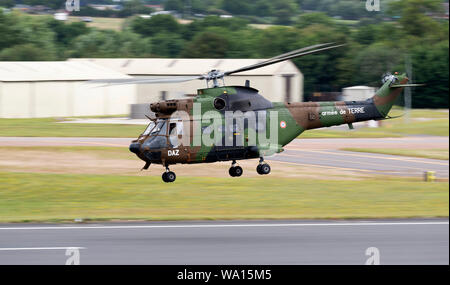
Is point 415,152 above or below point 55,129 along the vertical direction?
below

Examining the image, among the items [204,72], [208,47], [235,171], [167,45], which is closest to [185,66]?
[204,72]

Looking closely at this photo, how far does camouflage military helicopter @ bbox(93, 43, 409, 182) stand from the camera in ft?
77.9

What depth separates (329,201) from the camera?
3253 centimetres

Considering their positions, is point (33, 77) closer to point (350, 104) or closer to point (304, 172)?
point (304, 172)

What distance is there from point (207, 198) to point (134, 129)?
85.8 feet

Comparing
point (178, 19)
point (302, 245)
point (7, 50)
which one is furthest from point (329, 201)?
point (178, 19)

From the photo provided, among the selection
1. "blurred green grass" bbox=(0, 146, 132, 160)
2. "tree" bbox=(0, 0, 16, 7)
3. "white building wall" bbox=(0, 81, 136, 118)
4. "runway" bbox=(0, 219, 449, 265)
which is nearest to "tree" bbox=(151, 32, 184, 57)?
"tree" bbox=(0, 0, 16, 7)

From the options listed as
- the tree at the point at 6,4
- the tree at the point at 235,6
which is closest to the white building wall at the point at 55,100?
the tree at the point at 6,4

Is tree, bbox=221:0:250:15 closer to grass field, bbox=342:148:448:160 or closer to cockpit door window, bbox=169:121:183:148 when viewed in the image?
grass field, bbox=342:148:448:160

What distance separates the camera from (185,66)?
7388 centimetres

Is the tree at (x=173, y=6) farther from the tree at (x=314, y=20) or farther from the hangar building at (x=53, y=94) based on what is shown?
the hangar building at (x=53, y=94)

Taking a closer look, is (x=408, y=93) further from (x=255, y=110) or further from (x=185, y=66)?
(x=255, y=110)

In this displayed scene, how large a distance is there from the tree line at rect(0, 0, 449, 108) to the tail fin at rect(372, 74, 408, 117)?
52357 mm

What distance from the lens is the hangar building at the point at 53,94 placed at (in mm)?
59469
